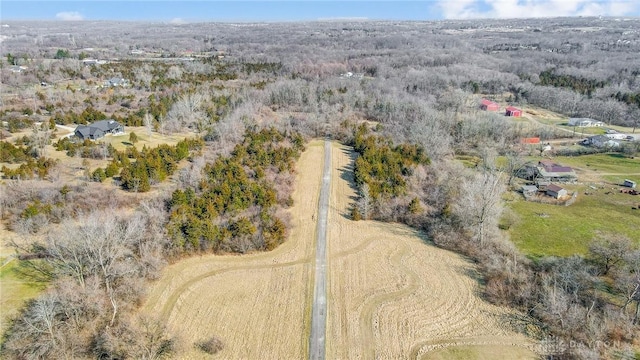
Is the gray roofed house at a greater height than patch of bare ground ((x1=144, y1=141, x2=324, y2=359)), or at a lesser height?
greater

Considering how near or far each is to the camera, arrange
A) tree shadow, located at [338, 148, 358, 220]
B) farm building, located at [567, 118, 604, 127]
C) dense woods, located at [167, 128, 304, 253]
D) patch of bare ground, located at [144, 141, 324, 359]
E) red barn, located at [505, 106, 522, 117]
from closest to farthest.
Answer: patch of bare ground, located at [144, 141, 324, 359] < dense woods, located at [167, 128, 304, 253] < tree shadow, located at [338, 148, 358, 220] < farm building, located at [567, 118, 604, 127] < red barn, located at [505, 106, 522, 117]

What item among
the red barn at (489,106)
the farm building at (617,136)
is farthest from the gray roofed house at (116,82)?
the farm building at (617,136)

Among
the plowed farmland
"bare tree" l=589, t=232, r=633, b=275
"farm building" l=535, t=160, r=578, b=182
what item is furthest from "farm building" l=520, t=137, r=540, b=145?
the plowed farmland

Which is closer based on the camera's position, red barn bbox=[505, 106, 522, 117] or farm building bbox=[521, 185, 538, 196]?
farm building bbox=[521, 185, 538, 196]

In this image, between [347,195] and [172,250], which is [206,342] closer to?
[172,250]

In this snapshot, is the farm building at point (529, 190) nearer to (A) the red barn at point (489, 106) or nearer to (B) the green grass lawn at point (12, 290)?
(A) the red barn at point (489, 106)

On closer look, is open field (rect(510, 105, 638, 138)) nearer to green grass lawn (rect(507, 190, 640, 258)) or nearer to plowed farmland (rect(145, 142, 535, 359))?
green grass lawn (rect(507, 190, 640, 258))

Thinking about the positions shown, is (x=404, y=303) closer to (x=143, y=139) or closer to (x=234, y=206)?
(x=234, y=206)

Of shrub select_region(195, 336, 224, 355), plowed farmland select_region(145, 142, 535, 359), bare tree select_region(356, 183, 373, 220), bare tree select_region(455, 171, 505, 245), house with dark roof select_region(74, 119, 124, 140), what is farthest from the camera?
house with dark roof select_region(74, 119, 124, 140)
